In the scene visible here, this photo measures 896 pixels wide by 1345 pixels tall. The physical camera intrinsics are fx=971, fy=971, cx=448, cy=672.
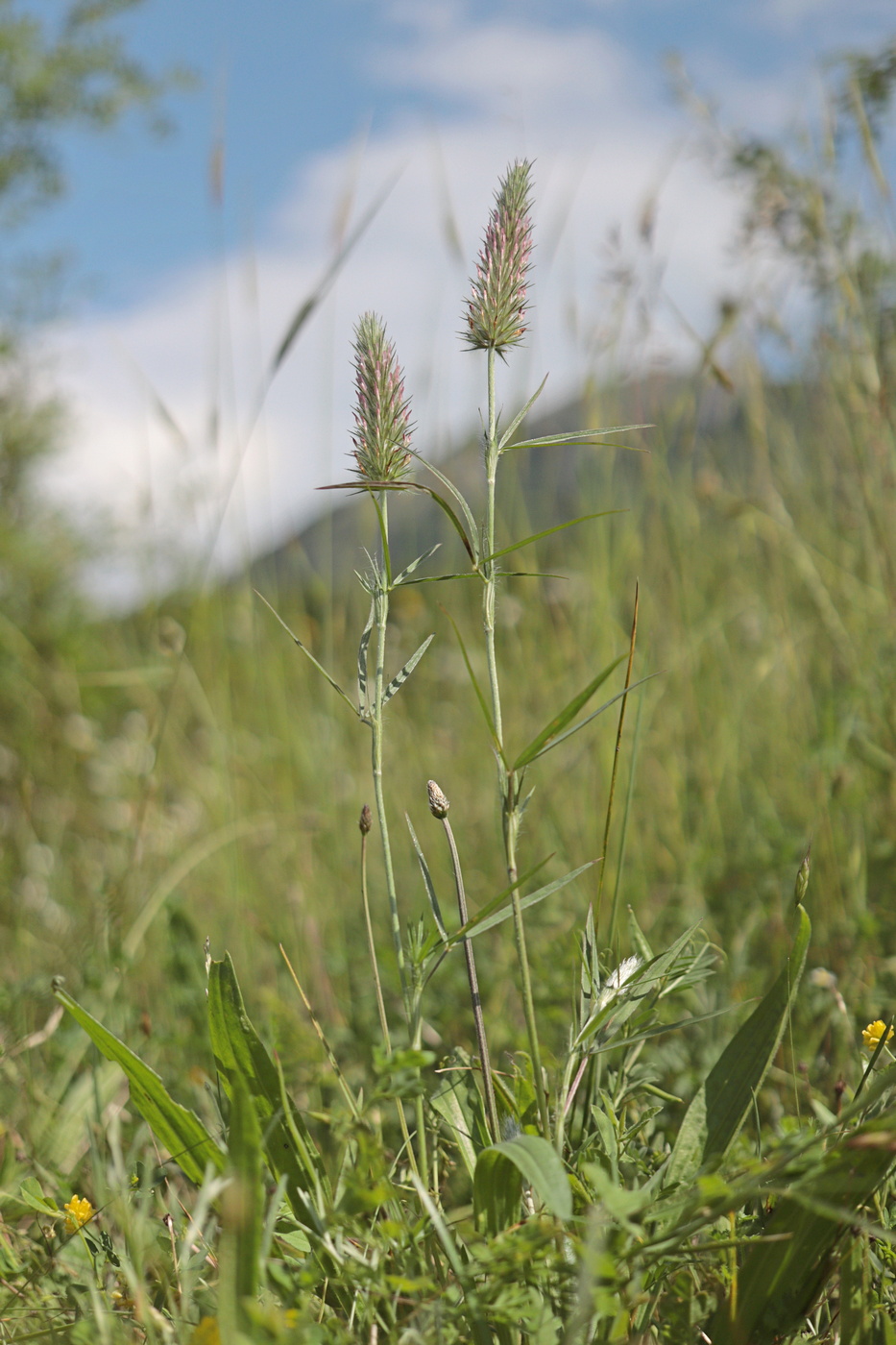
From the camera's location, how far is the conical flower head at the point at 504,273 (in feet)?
2.06

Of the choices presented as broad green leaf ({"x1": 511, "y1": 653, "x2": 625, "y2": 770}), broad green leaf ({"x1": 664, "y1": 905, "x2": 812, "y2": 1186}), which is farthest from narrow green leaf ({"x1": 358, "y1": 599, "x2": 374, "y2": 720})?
broad green leaf ({"x1": 664, "y1": 905, "x2": 812, "y2": 1186})

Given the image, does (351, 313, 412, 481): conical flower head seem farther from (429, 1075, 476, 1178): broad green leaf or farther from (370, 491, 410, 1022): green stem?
(429, 1075, 476, 1178): broad green leaf

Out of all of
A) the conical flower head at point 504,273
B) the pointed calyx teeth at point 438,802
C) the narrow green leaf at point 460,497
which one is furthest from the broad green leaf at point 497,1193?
the conical flower head at point 504,273

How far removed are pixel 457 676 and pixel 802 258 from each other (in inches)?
55.8

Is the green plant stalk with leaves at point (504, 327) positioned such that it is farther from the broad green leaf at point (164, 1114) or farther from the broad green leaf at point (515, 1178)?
the broad green leaf at point (164, 1114)

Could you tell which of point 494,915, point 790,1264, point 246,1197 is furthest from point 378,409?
point 790,1264

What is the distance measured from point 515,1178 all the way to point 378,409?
0.52 meters

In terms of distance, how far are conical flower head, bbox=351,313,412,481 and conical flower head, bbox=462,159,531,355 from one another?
2.3 inches

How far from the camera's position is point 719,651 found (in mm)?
2119

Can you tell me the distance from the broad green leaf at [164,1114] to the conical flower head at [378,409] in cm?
42

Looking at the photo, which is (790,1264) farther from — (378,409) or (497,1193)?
(378,409)

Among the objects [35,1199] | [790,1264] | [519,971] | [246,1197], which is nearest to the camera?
[246,1197]

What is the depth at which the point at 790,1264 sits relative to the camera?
62 cm

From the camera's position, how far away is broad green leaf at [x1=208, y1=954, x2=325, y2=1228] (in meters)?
0.69
